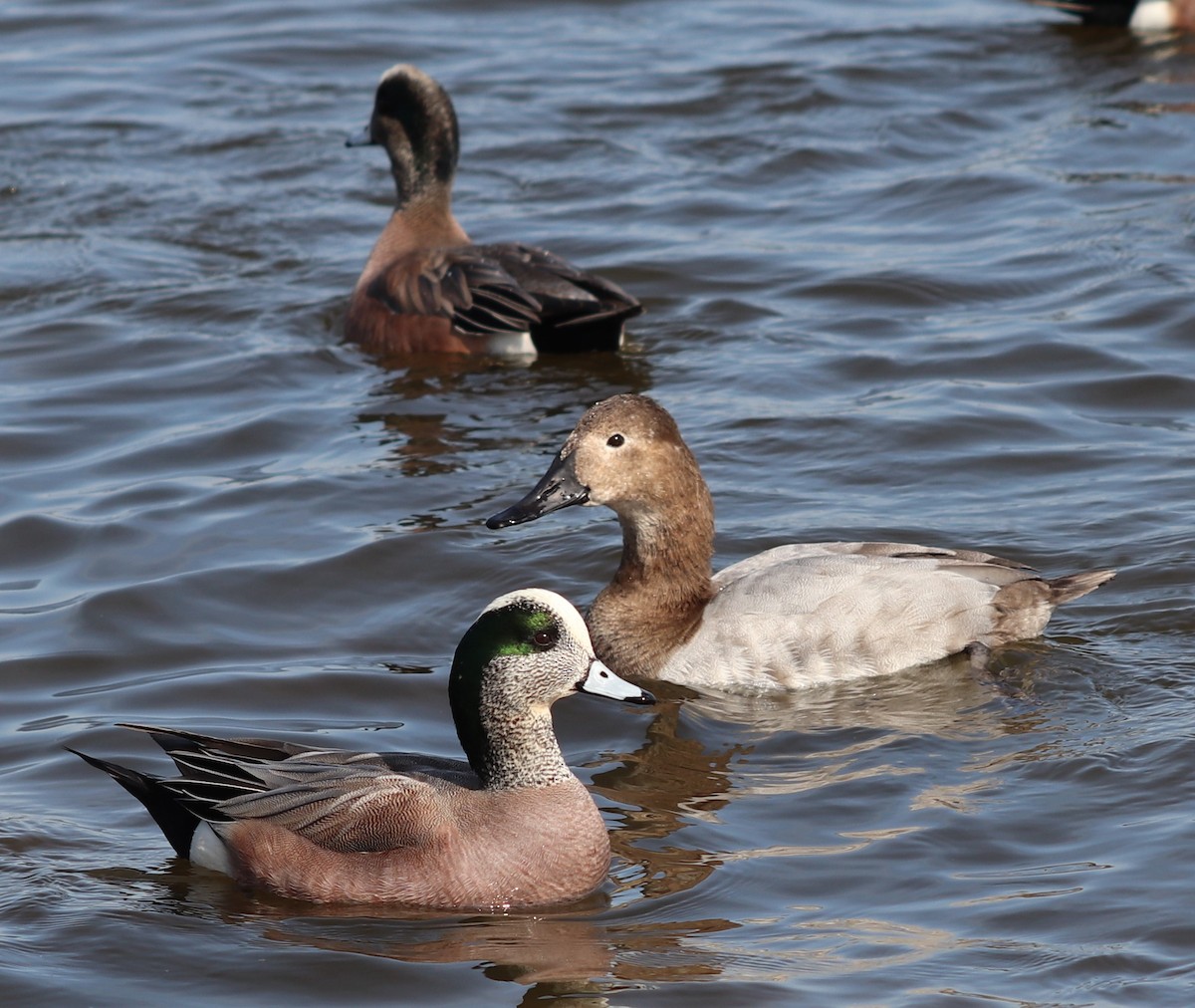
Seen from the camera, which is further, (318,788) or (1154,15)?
(1154,15)

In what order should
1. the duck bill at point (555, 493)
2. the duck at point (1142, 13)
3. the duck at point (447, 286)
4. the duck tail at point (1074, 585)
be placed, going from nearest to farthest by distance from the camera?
1. the duck tail at point (1074, 585)
2. the duck bill at point (555, 493)
3. the duck at point (447, 286)
4. the duck at point (1142, 13)

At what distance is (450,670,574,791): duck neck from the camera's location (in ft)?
20.6

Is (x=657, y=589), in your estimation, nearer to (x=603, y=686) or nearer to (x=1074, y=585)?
(x=1074, y=585)

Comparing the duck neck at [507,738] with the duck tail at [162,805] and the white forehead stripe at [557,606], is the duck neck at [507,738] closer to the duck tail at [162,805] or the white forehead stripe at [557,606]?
the white forehead stripe at [557,606]

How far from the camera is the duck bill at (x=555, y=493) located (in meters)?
8.09

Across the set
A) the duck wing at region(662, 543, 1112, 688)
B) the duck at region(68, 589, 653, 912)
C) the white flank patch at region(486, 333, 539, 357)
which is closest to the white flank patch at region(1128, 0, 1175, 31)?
the white flank patch at region(486, 333, 539, 357)

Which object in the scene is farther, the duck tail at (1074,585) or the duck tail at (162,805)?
the duck tail at (1074,585)

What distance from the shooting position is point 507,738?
630 cm

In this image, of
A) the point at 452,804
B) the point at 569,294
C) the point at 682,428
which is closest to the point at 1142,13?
the point at 569,294

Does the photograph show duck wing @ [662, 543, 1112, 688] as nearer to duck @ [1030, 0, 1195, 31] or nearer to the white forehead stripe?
the white forehead stripe

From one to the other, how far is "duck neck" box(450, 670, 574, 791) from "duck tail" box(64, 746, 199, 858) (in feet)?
3.00

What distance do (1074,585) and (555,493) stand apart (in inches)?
80.8

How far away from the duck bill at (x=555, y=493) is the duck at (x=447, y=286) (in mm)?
3537

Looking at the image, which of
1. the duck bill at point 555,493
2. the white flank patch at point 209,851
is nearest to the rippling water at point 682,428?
the white flank patch at point 209,851
